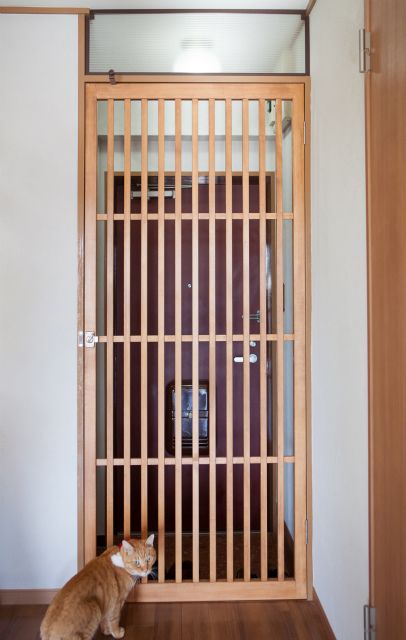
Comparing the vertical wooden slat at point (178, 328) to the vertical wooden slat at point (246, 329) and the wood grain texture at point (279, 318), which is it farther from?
the wood grain texture at point (279, 318)

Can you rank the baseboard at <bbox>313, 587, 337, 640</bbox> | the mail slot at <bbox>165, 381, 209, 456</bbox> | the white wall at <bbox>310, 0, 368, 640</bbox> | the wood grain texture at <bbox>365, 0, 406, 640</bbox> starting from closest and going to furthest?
the wood grain texture at <bbox>365, 0, 406, 640</bbox>
the white wall at <bbox>310, 0, 368, 640</bbox>
the baseboard at <bbox>313, 587, 337, 640</bbox>
the mail slot at <bbox>165, 381, 209, 456</bbox>

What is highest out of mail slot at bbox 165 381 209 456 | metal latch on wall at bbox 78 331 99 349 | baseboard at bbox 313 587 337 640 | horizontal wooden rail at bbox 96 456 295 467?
metal latch on wall at bbox 78 331 99 349

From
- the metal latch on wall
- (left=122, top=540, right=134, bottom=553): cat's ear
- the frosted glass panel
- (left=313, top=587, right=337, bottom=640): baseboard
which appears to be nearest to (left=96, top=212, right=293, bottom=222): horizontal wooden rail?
the metal latch on wall

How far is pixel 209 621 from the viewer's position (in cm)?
191

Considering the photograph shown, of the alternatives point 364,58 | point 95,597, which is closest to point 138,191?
point 364,58

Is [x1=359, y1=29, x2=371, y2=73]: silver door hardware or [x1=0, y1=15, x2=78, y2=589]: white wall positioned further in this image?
[x1=0, y1=15, x2=78, y2=589]: white wall

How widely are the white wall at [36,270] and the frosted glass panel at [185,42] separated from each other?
0.15 m

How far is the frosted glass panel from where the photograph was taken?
209cm

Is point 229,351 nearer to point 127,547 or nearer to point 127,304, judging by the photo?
point 127,304

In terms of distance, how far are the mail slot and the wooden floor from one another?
2.15 ft

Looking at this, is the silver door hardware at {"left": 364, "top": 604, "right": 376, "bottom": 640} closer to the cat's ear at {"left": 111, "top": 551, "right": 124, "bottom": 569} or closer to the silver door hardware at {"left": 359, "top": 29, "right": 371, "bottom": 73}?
the cat's ear at {"left": 111, "top": 551, "right": 124, "bottom": 569}

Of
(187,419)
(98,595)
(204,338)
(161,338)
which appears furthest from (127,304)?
(98,595)

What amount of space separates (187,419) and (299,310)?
719 millimetres

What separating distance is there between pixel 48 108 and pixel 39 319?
0.93 metres
